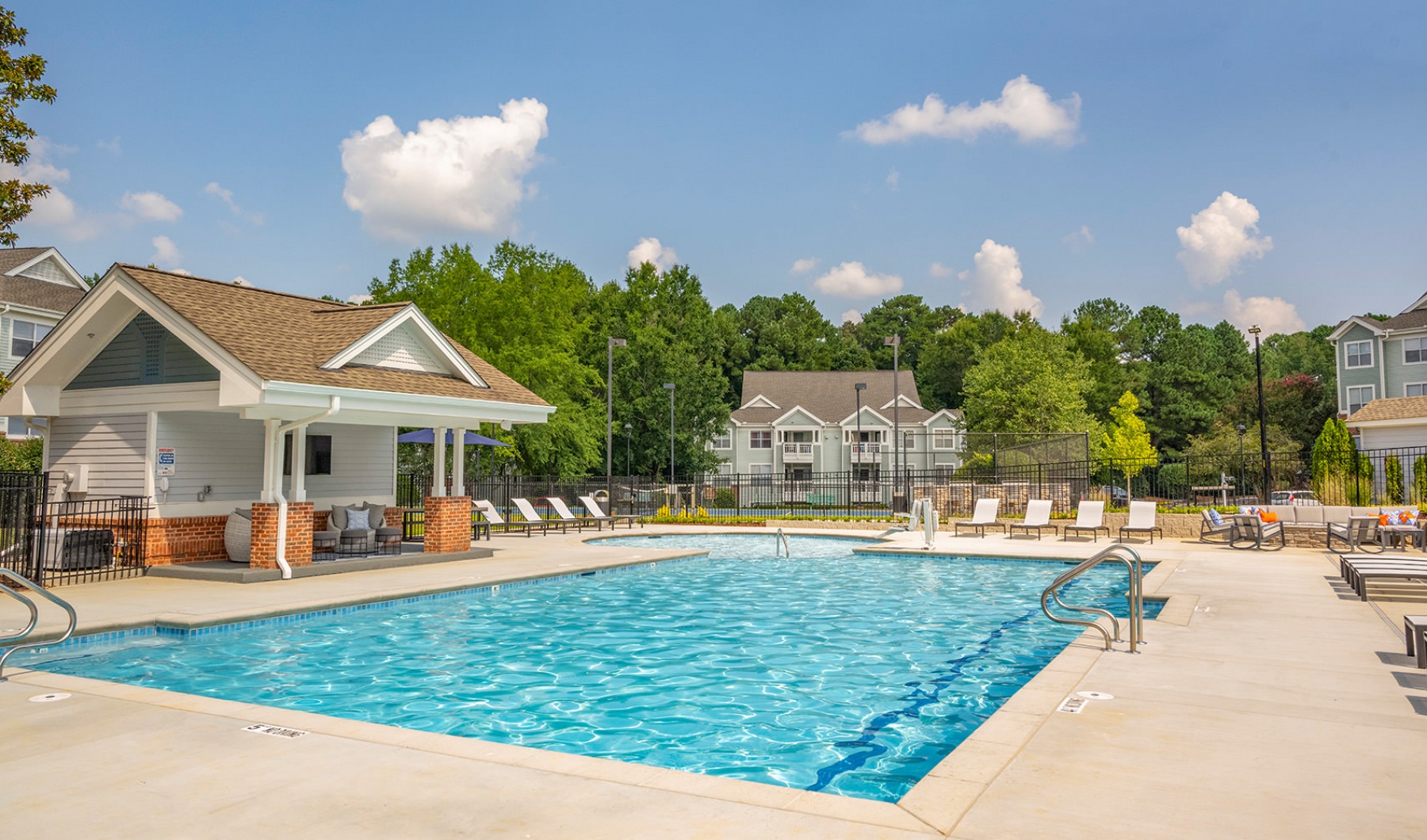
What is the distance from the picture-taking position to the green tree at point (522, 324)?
127ft

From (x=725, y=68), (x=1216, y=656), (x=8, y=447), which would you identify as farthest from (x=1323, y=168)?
(x=8, y=447)

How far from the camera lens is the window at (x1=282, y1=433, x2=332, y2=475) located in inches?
666

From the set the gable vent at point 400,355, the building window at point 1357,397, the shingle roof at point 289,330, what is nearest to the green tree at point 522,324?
the gable vent at point 400,355

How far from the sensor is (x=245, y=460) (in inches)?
633

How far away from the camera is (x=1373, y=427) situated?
28594mm

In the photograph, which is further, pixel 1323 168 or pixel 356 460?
pixel 1323 168

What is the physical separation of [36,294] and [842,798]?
3982 cm

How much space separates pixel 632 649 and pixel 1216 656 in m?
5.66

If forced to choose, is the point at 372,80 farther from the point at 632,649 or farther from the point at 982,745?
the point at 982,745

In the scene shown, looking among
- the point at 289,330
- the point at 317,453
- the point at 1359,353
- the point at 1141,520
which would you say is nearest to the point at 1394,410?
the point at 1141,520

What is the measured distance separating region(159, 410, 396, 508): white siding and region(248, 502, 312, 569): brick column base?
64.6 inches

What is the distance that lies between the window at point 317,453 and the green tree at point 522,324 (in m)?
18.8

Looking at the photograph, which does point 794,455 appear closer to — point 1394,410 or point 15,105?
point 1394,410

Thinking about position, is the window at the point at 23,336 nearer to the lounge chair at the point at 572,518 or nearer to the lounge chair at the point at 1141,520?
the lounge chair at the point at 572,518
